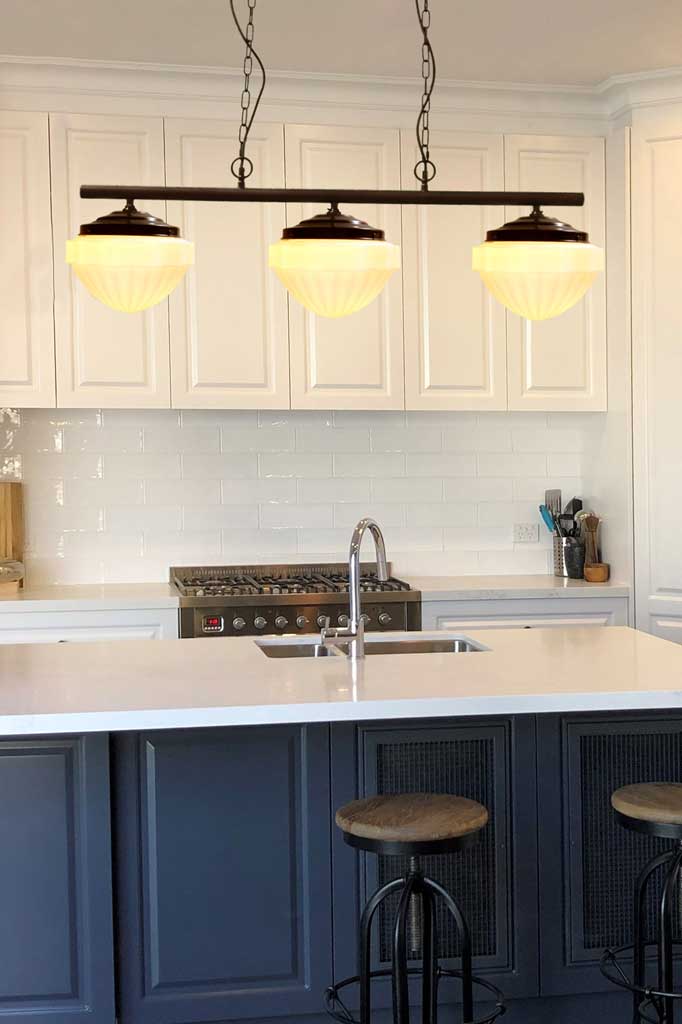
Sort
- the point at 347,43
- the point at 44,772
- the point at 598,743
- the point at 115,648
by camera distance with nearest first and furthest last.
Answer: the point at 44,772
the point at 598,743
the point at 115,648
the point at 347,43

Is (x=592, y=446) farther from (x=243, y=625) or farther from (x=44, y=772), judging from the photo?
(x=44, y=772)

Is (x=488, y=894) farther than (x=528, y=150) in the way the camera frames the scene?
No

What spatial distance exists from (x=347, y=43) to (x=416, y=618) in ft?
6.86

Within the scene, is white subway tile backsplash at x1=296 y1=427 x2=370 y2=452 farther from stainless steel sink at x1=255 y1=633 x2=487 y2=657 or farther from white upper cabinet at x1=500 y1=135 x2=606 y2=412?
stainless steel sink at x1=255 y1=633 x2=487 y2=657

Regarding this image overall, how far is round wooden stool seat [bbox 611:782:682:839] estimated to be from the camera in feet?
8.27

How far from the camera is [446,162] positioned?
189 inches

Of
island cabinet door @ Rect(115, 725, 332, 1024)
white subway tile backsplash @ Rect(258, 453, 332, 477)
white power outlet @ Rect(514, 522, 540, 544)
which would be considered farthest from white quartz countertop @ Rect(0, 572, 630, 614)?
island cabinet door @ Rect(115, 725, 332, 1024)

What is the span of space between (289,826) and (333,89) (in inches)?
118

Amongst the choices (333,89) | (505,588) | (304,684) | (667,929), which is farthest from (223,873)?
(333,89)

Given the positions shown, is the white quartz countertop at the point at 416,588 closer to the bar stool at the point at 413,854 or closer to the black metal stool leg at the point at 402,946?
the bar stool at the point at 413,854

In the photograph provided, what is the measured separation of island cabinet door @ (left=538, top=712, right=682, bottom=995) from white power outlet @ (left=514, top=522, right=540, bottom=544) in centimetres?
237

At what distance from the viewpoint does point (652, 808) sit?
256cm

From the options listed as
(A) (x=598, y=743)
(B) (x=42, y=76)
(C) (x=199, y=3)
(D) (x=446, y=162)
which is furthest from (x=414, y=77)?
(A) (x=598, y=743)

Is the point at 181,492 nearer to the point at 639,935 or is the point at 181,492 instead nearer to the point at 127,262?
the point at 127,262
